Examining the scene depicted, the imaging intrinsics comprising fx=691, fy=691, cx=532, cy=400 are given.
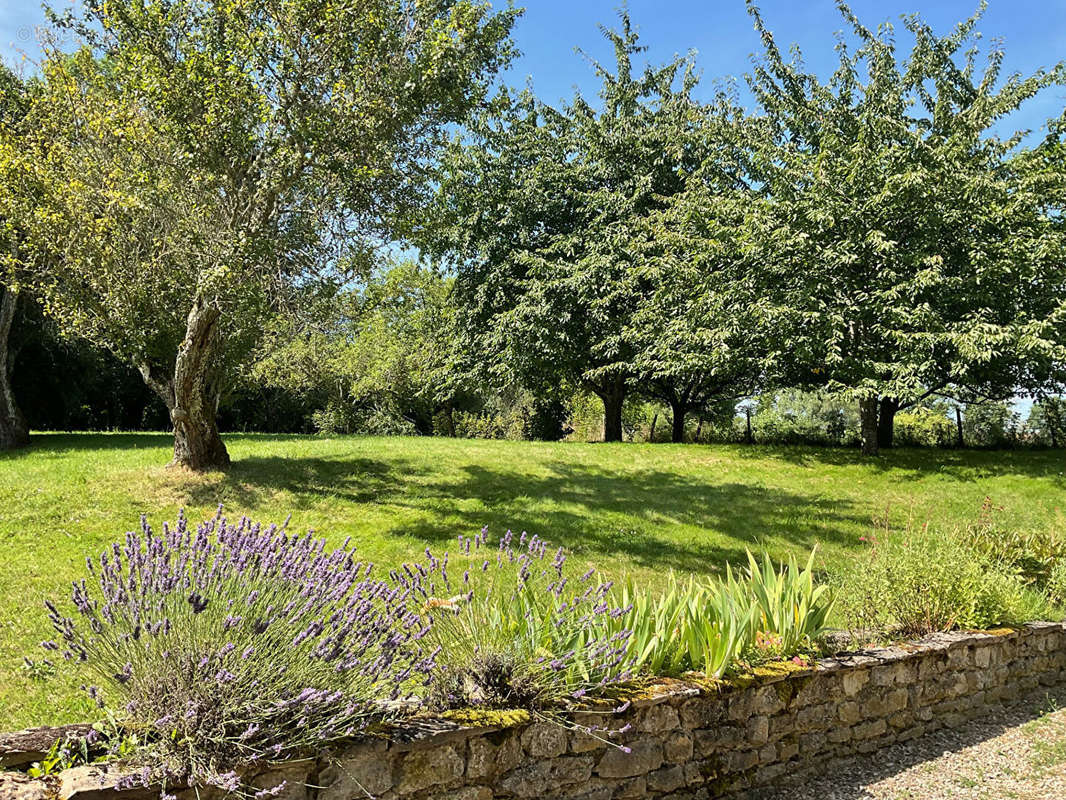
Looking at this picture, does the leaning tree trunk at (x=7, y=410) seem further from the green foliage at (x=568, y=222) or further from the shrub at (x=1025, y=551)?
the shrub at (x=1025, y=551)

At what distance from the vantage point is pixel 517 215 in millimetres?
19000

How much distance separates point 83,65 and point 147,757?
11.0 meters

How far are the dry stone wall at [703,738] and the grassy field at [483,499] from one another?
2.36 metres

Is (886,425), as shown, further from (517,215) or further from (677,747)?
(677,747)

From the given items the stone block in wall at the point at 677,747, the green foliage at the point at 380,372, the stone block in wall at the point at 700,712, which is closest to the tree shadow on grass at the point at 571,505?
the stone block in wall at the point at 700,712

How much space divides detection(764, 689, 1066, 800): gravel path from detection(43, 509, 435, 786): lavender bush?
2.61m

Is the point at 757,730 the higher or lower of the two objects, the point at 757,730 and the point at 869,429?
the lower

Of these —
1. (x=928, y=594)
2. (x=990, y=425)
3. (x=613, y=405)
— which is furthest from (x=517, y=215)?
(x=928, y=594)

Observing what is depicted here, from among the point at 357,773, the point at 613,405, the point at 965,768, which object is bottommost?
the point at 965,768

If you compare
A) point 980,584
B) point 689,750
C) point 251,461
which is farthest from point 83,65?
point 980,584

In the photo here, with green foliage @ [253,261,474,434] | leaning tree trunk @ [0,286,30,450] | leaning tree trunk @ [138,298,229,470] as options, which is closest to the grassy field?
leaning tree trunk @ [138,298,229,470]

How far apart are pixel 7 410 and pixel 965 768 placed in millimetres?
16789

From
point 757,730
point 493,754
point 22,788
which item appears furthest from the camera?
point 757,730

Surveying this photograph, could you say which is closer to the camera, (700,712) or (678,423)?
(700,712)
